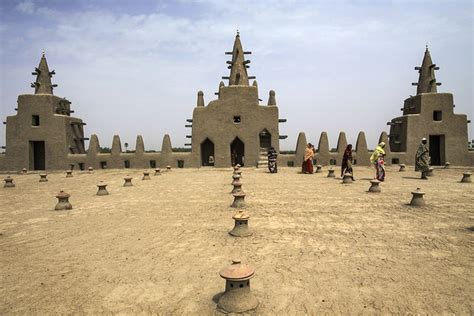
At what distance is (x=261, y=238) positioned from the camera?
A: 569cm

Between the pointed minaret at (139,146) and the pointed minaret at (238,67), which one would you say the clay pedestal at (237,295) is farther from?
the pointed minaret at (238,67)

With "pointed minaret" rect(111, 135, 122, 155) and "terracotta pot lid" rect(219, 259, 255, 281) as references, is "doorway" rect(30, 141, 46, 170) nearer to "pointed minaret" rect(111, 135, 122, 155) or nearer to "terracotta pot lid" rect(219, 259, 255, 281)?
"pointed minaret" rect(111, 135, 122, 155)

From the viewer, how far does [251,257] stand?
4.78m

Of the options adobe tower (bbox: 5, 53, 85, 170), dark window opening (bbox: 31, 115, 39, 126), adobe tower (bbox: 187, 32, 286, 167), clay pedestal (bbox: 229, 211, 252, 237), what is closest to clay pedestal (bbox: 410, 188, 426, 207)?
clay pedestal (bbox: 229, 211, 252, 237)

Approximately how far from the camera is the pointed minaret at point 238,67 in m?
24.1

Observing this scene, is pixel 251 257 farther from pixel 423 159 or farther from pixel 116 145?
pixel 116 145

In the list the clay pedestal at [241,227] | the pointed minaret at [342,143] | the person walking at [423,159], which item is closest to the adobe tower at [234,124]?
the pointed minaret at [342,143]

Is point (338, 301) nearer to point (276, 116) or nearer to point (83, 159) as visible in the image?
point (276, 116)

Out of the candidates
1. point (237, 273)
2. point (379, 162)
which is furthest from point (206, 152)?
point (237, 273)

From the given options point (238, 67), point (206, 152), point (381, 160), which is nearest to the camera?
point (381, 160)

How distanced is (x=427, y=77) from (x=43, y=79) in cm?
2976

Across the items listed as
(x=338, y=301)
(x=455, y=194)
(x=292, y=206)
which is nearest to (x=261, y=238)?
(x=338, y=301)

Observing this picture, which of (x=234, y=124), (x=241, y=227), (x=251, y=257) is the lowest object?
(x=251, y=257)

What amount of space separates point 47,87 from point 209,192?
20406 millimetres
